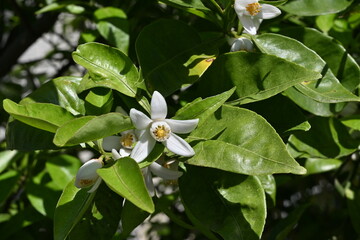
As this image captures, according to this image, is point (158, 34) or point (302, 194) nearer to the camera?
point (158, 34)

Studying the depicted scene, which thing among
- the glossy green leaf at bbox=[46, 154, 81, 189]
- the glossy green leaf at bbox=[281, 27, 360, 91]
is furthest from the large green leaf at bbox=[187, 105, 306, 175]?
the glossy green leaf at bbox=[46, 154, 81, 189]

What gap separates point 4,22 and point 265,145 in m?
1.74

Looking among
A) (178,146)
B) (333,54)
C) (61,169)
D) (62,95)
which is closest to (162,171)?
(178,146)

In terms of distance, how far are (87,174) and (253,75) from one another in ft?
1.14

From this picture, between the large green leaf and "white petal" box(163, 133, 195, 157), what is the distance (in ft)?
0.07

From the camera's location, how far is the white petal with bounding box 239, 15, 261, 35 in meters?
1.14

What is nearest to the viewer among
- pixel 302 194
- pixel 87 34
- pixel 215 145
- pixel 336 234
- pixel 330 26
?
pixel 215 145

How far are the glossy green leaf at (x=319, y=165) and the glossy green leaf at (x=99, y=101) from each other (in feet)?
2.34

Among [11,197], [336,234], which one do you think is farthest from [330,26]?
[11,197]

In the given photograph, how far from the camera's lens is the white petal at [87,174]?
3.23ft

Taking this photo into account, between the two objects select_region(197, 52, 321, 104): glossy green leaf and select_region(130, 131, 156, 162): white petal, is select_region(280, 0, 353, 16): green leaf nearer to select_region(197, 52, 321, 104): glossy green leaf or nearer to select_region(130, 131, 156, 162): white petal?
select_region(197, 52, 321, 104): glossy green leaf

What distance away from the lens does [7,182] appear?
5.41 ft

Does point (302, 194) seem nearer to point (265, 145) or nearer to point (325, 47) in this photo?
point (325, 47)

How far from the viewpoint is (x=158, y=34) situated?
121cm
